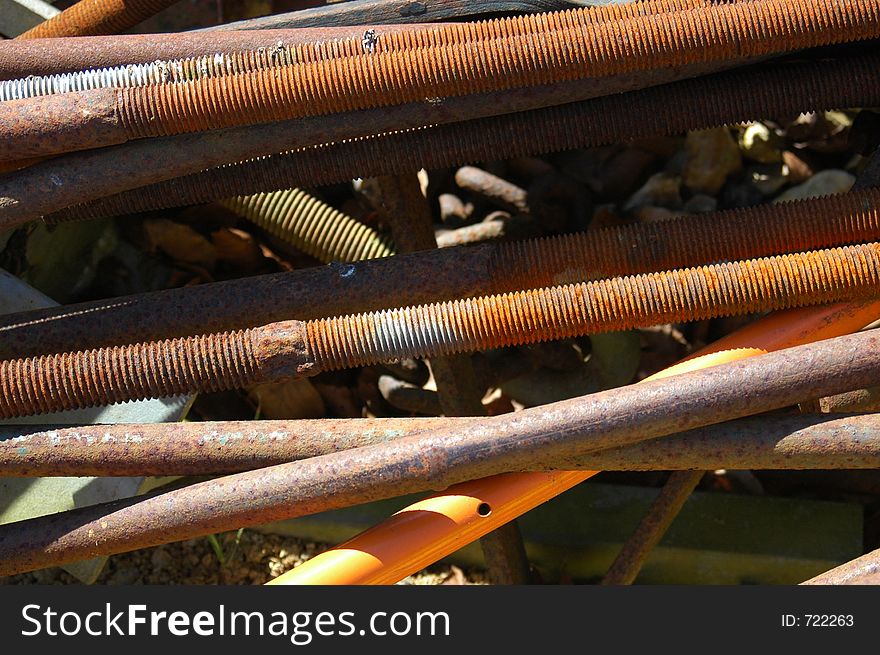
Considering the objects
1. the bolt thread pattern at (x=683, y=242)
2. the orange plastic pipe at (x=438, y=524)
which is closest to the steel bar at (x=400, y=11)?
the bolt thread pattern at (x=683, y=242)

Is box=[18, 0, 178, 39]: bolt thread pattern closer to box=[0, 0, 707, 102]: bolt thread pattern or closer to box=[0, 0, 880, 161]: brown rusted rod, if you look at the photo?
box=[0, 0, 707, 102]: bolt thread pattern

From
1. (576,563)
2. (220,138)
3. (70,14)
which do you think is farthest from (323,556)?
(70,14)

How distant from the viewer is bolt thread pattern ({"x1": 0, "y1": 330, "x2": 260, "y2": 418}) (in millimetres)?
2170

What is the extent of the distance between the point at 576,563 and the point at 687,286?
1.60m

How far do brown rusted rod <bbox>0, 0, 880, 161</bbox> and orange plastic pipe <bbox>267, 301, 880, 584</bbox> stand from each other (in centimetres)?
77

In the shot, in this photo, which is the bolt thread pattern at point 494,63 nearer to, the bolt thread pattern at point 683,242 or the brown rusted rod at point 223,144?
the brown rusted rod at point 223,144

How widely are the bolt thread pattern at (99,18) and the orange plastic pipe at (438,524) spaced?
181 cm

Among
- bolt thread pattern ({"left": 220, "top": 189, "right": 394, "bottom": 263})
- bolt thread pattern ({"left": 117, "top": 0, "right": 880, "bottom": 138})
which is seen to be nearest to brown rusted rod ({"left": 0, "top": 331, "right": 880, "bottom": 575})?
bolt thread pattern ({"left": 117, "top": 0, "right": 880, "bottom": 138})

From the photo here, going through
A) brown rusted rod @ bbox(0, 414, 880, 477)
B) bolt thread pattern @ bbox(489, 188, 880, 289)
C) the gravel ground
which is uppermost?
bolt thread pattern @ bbox(489, 188, 880, 289)

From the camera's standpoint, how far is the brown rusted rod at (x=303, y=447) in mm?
2107

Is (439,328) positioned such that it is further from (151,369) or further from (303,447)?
(151,369)

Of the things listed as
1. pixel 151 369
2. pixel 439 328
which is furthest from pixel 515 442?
pixel 151 369

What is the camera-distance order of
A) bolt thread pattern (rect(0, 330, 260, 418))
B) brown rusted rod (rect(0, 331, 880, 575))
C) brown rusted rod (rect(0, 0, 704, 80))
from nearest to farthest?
1. brown rusted rod (rect(0, 331, 880, 575))
2. bolt thread pattern (rect(0, 330, 260, 418))
3. brown rusted rod (rect(0, 0, 704, 80))

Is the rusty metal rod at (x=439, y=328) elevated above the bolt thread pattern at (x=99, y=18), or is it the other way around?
the bolt thread pattern at (x=99, y=18)
